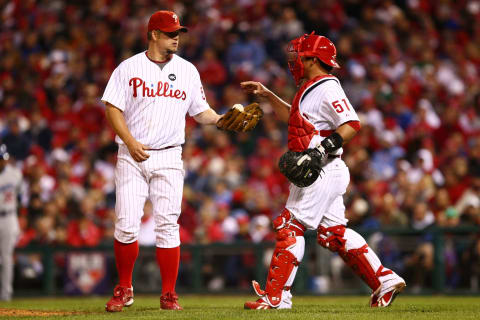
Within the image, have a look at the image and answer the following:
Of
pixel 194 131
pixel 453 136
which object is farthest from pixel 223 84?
pixel 453 136

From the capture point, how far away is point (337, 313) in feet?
19.4

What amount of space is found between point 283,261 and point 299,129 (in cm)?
96

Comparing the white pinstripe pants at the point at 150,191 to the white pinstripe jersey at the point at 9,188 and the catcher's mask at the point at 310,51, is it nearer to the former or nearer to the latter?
the catcher's mask at the point at 310,51

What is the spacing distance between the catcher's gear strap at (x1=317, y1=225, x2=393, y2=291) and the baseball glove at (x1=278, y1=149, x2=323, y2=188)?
458 millimetres

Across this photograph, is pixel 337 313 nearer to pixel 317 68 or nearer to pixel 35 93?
pixel 317 68

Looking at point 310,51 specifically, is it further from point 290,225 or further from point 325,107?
point 290,225

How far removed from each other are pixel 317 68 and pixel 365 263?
4.87 feet

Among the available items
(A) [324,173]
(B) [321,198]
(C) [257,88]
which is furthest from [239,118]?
(B) [321,198]

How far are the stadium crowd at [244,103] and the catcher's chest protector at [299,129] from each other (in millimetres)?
4960

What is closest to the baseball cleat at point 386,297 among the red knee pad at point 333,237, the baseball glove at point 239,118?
the red knee pad at point 333,237

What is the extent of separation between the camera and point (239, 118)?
643 cm

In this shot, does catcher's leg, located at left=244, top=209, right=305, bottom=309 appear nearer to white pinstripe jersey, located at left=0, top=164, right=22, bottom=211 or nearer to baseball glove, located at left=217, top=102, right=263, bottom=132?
baseball glove, located at left=217, top=102, right=263, bottom=132

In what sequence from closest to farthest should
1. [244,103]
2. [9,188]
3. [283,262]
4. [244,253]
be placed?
[283,262]
[9,188]
[244,253]
[244,103]

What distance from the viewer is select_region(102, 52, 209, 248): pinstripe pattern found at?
251 inches
